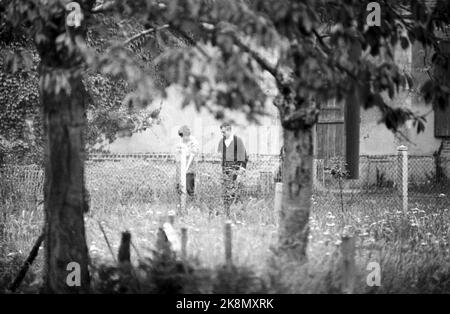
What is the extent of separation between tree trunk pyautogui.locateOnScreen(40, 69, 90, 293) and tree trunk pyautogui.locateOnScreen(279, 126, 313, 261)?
1.72 m

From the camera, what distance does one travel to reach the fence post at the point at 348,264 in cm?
538

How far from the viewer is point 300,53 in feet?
16.5

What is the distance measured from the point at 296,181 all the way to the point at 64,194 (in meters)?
1.99

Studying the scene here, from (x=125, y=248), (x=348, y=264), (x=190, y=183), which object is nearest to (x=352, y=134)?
(x=190, y=183)

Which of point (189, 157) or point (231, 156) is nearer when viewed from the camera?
point (231, 156)

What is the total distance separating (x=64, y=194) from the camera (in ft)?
19.0

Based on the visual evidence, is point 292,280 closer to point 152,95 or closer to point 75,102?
point 152,95

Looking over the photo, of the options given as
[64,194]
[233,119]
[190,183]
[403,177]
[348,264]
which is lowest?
[348,264]

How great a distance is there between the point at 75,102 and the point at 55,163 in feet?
1.71

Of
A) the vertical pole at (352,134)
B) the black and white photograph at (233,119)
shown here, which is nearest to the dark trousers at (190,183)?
the black and white photograph at (233,119)

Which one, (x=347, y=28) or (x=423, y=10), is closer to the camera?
(x=347, y=28)

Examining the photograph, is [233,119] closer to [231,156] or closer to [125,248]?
[125,248]

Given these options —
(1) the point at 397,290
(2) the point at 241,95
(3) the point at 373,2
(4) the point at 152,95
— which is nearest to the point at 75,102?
(4) the point at 152,95

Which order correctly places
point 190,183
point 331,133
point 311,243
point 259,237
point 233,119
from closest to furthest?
point 233,119
point 259,237
point 311,243
point 190,183
point 331,133
